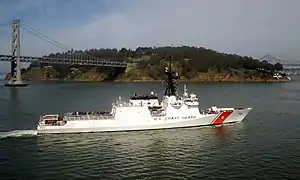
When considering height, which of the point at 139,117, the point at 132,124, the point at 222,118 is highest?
the point at 139,117

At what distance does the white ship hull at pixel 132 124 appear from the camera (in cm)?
3117

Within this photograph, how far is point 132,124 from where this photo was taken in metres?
32.1

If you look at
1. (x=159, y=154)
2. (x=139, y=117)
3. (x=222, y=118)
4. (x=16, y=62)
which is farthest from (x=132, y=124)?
(x=16, y=62)

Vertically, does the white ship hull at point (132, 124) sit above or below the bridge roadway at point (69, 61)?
below

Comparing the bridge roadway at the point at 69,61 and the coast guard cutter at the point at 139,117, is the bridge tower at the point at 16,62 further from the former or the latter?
the coast guard cutter at the point at 139,117

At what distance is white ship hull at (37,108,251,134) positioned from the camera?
3117 cm

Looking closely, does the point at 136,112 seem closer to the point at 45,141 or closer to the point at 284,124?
the point at 45,141

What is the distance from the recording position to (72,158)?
23578 mm

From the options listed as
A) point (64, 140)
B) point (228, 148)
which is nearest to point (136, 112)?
point (64, 140)

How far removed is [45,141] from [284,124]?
21960mm

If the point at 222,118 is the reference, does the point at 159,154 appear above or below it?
below

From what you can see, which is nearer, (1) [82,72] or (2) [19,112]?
(2) [19,112]

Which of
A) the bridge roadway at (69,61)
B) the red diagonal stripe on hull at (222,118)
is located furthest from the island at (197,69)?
the red diagonal stripe on hull at (222,118)

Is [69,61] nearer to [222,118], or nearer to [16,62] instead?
[16,62]
